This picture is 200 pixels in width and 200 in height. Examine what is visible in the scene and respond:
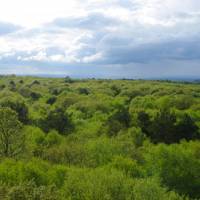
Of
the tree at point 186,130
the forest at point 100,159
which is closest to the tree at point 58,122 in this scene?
the forest at point 100,159

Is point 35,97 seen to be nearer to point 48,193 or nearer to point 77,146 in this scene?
point 77,146

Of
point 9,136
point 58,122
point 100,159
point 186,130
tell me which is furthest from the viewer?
point 58,122

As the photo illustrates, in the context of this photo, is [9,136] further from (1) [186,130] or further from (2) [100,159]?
(1) [186,130]

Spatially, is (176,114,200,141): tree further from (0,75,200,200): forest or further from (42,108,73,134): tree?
(42,108,73,134): tree

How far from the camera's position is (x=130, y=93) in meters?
138

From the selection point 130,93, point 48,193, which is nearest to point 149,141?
point 48,193

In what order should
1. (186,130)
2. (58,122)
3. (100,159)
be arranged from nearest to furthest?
(100,159), (186,130), (58,122)

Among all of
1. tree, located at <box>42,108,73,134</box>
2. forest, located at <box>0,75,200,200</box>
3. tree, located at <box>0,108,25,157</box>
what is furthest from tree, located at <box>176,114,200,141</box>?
tree, located at <box>0,108,25,157</box>

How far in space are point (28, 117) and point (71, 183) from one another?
5110 cm

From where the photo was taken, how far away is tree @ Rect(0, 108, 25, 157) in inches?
1930

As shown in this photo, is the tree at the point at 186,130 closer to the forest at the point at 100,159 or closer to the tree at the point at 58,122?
the forest at the point at 100,159

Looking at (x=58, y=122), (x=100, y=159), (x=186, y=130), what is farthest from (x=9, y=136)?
(x=186, y=130)

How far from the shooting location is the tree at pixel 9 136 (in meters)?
49.0

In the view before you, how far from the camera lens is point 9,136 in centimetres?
4925
